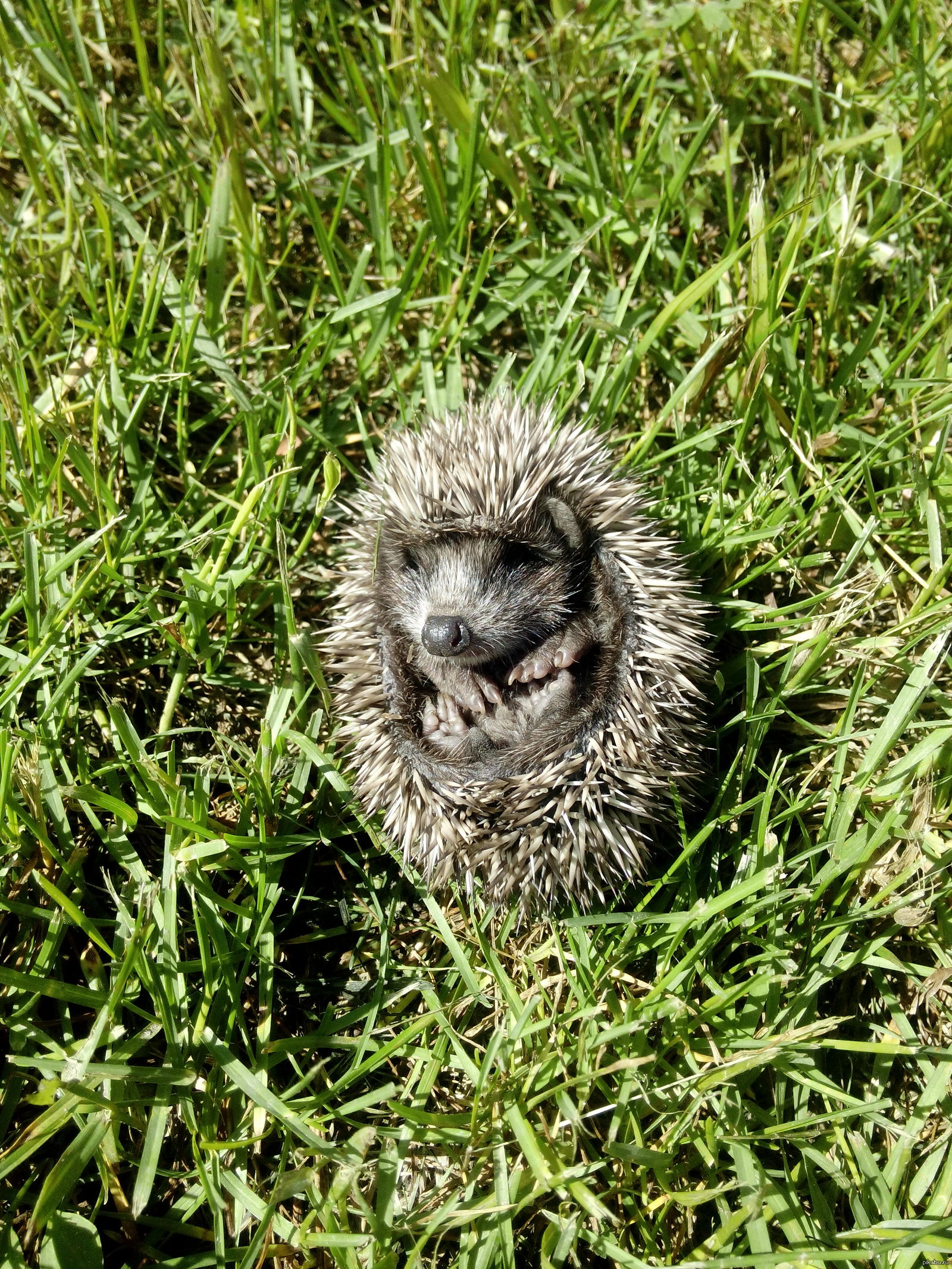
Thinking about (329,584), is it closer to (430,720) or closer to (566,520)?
(430,720)

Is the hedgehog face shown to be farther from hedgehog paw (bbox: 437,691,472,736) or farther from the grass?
the grass

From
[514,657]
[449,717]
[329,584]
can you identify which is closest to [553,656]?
[514,657]

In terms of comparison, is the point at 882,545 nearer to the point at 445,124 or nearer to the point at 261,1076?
the point at 445,124

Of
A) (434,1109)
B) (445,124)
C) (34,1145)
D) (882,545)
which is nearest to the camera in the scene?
(34,1145)

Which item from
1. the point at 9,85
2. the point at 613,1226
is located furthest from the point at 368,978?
the point at 9,85

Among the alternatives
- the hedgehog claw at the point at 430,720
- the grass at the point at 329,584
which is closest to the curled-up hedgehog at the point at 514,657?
the hedgehog claw at the point at 430,720

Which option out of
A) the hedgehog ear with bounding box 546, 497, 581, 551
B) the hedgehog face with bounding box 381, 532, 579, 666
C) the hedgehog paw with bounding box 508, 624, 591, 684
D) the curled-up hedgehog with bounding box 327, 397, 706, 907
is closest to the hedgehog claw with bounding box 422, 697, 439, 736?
the curled-up hedgehog with bounding box 327, 397, 706, 907

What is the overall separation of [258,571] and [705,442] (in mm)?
1856

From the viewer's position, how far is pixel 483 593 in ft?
11.8

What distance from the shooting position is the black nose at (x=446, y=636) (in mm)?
3385

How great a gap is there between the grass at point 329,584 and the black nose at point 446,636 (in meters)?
0.44

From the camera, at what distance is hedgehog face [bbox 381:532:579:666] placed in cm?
347

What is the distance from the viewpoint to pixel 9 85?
13.6ft

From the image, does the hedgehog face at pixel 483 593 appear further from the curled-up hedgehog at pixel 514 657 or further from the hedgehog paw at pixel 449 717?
the hedgehog paw at pixel 449 717
